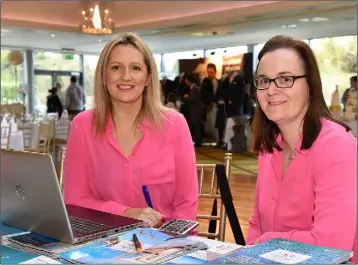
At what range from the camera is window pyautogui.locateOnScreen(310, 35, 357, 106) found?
415 inches

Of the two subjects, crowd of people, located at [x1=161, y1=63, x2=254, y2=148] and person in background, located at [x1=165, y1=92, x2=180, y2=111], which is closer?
crowd of people, located at [x1=161, y1=63, x2=254, y2=148]

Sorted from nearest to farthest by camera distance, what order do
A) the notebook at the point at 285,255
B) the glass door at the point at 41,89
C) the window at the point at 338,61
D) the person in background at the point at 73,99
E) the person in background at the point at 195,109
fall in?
the notebook at the point at 285,255 → the window at the point at 338,61 → the person in background at the point at 195,109 → the person in background at the point at 73,99 → the glass door at the point at 41,89

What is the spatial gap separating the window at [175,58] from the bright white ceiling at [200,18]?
1.22m

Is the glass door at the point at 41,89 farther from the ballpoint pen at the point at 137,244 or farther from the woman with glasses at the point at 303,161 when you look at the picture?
the ballpoint pen at the point at 137,244

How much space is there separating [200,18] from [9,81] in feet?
26.2

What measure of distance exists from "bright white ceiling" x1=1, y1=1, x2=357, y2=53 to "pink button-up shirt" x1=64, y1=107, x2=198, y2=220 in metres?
5.75

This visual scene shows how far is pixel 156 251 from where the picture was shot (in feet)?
3.55

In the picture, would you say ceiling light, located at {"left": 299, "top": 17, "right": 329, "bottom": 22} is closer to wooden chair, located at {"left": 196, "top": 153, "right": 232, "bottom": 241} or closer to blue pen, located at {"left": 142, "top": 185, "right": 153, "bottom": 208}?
wooden chair, located at {"left": 196, "top": 153, "right": 232, "bottom": 241}

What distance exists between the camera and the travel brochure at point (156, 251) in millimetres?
986

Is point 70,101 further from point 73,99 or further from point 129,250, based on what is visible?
point 129,250

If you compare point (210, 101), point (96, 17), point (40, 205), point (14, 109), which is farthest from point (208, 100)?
point (40, 205)

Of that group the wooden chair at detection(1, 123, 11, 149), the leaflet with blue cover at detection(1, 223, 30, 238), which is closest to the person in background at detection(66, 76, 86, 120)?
the wooden chair at detection(1, 123, 11, 149)

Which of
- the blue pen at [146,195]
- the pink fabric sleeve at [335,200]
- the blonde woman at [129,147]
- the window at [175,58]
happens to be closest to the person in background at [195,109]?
the window at [175,58]

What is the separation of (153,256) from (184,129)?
37.7 inches
